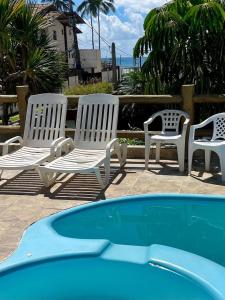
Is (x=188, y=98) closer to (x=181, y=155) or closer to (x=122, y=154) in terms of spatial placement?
(x=181, y=155)

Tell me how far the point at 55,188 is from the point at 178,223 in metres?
1.90

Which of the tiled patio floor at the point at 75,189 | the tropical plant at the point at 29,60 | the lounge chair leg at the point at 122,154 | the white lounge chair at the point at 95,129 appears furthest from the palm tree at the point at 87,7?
the tiled patio floor at the point at 75,189

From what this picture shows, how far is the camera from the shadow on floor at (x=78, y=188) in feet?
19.5

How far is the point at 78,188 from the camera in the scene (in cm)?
632

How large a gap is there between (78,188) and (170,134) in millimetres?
1713

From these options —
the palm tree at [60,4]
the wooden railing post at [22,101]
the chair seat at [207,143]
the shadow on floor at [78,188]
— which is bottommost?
the shadow on floor at [78,188]

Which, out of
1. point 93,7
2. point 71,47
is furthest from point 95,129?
point 93,7

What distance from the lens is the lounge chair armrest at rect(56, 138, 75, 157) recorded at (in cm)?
661

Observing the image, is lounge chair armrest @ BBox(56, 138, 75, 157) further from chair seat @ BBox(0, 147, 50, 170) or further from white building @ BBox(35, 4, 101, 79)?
white building @ BBox(35, 4, 101, 79)

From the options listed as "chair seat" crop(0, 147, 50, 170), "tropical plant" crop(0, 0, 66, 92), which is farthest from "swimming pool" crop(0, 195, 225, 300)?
"tropical plant" crop(0, 0, 66, 92)

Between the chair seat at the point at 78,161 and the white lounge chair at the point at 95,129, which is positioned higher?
the white lounge chair at the point at 95,129

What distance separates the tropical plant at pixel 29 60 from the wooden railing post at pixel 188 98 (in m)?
4.93

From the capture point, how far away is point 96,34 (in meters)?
68.2

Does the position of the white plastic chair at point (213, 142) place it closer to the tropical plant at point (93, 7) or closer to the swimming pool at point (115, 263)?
the swimming pool at point (115, 263)
